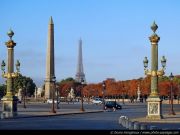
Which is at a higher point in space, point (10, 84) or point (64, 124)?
point (10, 84)

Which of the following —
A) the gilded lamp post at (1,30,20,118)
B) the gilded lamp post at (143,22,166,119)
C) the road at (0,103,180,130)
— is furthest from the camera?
the gilded lamp post at (1,30,20,118)

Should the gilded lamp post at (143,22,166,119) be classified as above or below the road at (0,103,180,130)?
above

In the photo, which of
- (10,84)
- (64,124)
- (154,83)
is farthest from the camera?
(10,84)

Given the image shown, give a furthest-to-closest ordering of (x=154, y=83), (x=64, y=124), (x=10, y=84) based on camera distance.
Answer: (x=10, y=84)
(x=154, y=83)
(x=64, y=124)

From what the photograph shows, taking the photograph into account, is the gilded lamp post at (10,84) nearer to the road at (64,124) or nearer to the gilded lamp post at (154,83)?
the road at (64,124)

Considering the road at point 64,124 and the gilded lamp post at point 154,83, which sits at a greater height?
the gilded lamp post at point 154,83

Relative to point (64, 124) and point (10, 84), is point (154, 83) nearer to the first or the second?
point (64, 124)

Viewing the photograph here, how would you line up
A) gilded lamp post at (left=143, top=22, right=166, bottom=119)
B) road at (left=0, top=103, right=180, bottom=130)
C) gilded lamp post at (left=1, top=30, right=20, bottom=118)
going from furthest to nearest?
gilded lamp post at (left=1, top=30, right=20, bottom=118) < gilded lamp post at (left=143, top=22, right=166, bottom=119) < road at (left=0, top=103, right=180, bottom=130)

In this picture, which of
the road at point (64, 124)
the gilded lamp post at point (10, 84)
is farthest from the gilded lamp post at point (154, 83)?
the gilded lamp post at point (10, 84)

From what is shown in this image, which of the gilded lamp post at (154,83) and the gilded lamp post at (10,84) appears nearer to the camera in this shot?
the gilded lamp post at (154,83)

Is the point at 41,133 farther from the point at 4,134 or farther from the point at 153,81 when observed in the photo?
the point at 153,81

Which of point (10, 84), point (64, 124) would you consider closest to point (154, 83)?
point (64, 124)

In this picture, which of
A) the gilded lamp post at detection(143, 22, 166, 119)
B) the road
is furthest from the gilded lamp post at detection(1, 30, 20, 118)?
the gilded lamp post at detection(143, 22, 166, 119)

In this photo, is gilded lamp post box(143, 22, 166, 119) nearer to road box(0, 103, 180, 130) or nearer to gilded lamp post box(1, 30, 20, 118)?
road box(0, 103, 180, 130)
